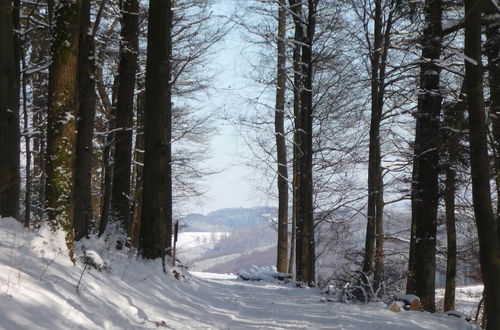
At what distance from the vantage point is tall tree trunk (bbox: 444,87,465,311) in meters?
9.08

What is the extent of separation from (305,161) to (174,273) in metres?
6.38

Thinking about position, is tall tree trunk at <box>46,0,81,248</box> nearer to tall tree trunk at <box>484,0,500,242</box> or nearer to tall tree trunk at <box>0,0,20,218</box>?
tall tree trunk at <box>0,0,20,218</box>

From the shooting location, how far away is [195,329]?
596 cm

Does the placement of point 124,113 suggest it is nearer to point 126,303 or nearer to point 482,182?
point 126,303

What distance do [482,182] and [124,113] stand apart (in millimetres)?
8317

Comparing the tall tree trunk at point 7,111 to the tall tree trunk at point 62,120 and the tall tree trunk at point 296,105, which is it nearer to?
the tall tree trunk at point 62,120

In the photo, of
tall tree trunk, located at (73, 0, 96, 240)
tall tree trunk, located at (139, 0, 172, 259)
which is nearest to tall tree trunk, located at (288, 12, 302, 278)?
tall tree trunk, located at (139, 0, 172, 259)

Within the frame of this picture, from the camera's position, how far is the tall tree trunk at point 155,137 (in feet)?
31.5

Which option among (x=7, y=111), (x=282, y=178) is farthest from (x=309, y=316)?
(x=282, y=178)

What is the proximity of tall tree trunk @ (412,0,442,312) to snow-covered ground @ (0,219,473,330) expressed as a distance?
2.47 m

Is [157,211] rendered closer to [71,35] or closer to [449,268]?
[71,35]

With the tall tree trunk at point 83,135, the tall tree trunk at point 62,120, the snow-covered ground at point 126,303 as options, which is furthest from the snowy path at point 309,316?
the tall tree trunk at point 83,135

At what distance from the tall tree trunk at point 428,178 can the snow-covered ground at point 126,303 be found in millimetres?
2468

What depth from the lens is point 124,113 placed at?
39.6 ft
